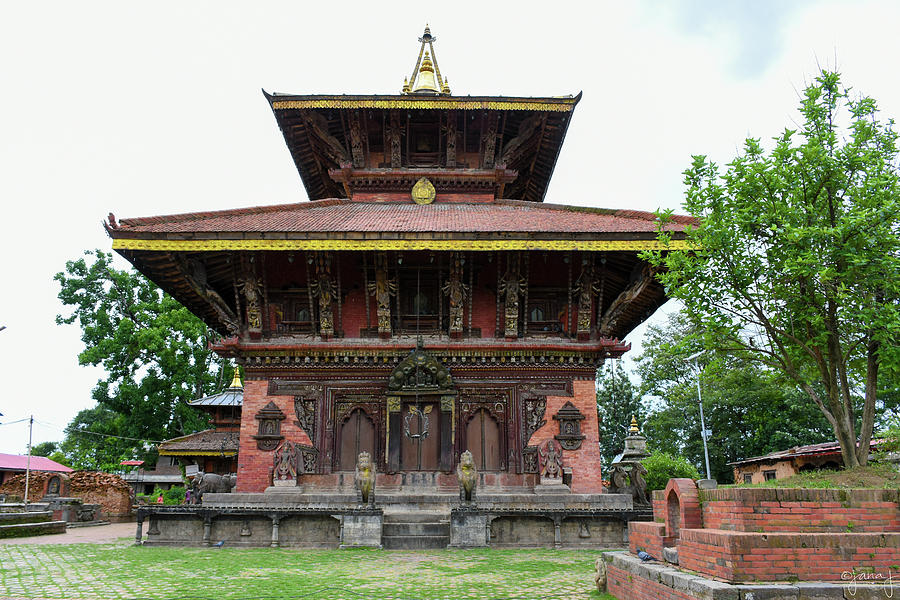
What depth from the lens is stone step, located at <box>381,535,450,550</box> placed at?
13.0 metres

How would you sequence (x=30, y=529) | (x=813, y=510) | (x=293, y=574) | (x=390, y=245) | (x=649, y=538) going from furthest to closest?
(x=30, y=529), (x=390, y=245), (x=293, y=574), (x=649, y=538), (x=813, y=510)

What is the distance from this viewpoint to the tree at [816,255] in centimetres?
685

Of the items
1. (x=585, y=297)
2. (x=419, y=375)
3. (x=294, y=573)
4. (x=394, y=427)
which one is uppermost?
(x=585, y=297)

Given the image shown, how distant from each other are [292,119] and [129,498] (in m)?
20.3

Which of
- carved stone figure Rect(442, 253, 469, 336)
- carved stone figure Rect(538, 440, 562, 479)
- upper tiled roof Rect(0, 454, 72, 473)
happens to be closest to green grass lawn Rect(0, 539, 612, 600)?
carved stone figure Rect(538, 440, 562, 479)

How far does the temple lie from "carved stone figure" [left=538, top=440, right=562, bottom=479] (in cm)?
5

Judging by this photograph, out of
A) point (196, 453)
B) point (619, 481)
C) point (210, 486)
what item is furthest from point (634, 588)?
point (196, 453)

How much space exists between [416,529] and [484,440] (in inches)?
141

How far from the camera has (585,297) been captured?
16375mm

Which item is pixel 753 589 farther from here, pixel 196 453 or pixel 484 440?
pixel 196 453

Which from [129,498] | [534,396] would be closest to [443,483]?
[534,396]

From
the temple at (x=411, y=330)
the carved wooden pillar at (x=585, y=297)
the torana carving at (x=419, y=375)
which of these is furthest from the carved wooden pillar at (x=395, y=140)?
the carved wooden pillar at (x=585, y=297)

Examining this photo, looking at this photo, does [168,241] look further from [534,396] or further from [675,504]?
[675,504]

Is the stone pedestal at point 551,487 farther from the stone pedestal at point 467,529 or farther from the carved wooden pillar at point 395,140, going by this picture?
the carved wooden pillar at point 395,140
